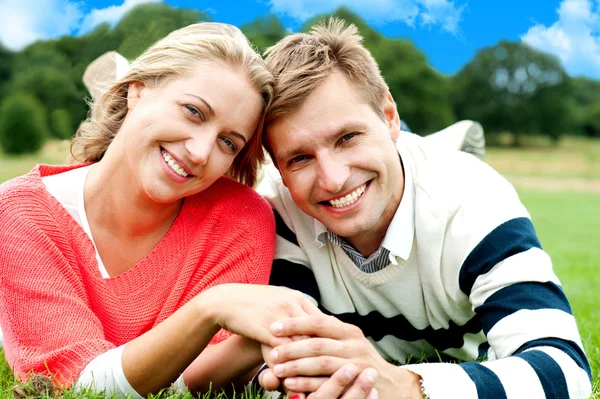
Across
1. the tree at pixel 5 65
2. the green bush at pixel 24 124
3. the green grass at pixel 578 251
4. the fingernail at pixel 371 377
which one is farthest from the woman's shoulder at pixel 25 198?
the green bush at pixel 24 124

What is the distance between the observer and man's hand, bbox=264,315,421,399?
7.46ft

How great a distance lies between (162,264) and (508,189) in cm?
150

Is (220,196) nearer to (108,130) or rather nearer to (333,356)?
(108,130)

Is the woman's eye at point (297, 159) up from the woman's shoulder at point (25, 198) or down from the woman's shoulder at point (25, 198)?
up

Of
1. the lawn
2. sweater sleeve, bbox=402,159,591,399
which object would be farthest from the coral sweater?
sweater sleeve, bbox=402,159,591,399

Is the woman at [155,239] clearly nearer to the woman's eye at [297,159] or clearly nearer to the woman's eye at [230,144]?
the woman's eye at [230,144]

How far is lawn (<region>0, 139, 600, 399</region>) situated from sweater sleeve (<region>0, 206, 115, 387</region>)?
184 mm

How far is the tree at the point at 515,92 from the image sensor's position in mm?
55312

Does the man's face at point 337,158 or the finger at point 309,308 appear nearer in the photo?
the finger at point 309,308

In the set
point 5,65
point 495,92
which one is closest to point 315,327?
→ point 5,65

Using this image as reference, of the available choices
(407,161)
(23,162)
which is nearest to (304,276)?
(407,161)

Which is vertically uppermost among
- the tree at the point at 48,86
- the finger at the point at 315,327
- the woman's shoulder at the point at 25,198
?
the woman's shoulder at the point at 25,198

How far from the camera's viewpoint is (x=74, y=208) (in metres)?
3.01

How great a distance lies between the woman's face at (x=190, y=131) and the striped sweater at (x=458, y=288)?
0.58 meters
